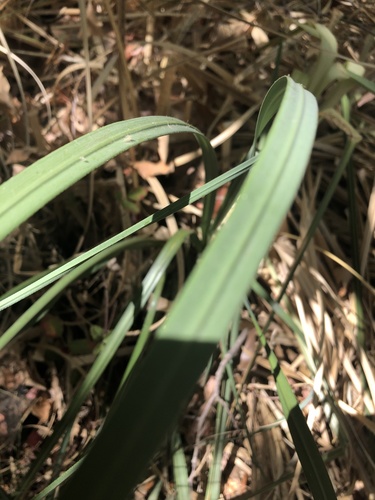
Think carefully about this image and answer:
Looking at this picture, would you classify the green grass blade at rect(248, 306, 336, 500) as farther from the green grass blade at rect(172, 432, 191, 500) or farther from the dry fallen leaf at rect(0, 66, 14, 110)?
the dry fallen leaf at rect(0, 66, 14, 110)

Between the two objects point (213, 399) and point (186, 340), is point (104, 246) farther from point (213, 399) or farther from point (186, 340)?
point (213, 399)

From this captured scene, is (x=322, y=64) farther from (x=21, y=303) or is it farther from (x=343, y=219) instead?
(x=21, y=303)

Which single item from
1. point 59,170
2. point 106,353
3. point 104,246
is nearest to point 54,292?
point 106,353

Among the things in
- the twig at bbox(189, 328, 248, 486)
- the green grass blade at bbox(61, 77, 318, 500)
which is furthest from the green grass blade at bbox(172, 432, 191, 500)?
the green grass blade at bbox(61, 77, 318, 500)

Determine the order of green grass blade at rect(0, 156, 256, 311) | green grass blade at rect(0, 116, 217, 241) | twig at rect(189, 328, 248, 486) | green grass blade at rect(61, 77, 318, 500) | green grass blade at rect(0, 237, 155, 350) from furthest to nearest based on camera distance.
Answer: twig at rect(189, 328, 248, 486)
green grass blade at rect(0, 237, 155, 350)
green grass blade at rect(0, 156, 256, 311)
green grass blade at rect(0, 116, 217, 241)
green grass blade at rect(61, 77, 318, 500)

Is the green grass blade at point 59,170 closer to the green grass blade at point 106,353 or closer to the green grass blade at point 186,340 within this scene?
the green grass blade at point 186,340
